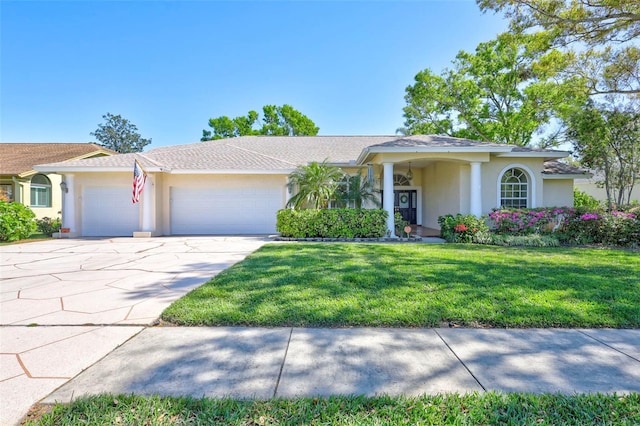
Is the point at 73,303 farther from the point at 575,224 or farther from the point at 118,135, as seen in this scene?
the point at 118,135

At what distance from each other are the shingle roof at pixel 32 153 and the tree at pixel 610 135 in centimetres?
2720

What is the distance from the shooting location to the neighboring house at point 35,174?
1666 cm

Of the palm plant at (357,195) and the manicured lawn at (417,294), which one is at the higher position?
the palm plant at (357,195)

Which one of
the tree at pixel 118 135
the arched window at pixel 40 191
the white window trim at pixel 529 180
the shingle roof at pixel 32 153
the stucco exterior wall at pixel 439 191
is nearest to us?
the white window trim at pixel 529 180

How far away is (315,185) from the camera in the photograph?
1166 cm

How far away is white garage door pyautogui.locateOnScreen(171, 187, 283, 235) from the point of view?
13.8m

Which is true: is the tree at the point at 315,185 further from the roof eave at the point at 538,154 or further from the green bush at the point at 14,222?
the green bush at the point at 14,222

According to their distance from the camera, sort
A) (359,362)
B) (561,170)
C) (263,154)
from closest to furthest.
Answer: (359,362)
(561,170)
(263,154)

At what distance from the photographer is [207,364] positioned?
2.60 m

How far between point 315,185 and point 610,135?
12.5m

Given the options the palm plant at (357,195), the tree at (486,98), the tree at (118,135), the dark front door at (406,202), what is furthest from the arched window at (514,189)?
the tree at (118,135)

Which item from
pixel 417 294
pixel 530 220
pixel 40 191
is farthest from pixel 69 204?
pixel 530 220

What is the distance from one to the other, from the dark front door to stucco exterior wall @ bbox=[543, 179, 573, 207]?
6181 millimetres

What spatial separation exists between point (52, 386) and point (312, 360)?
6.62 feet
